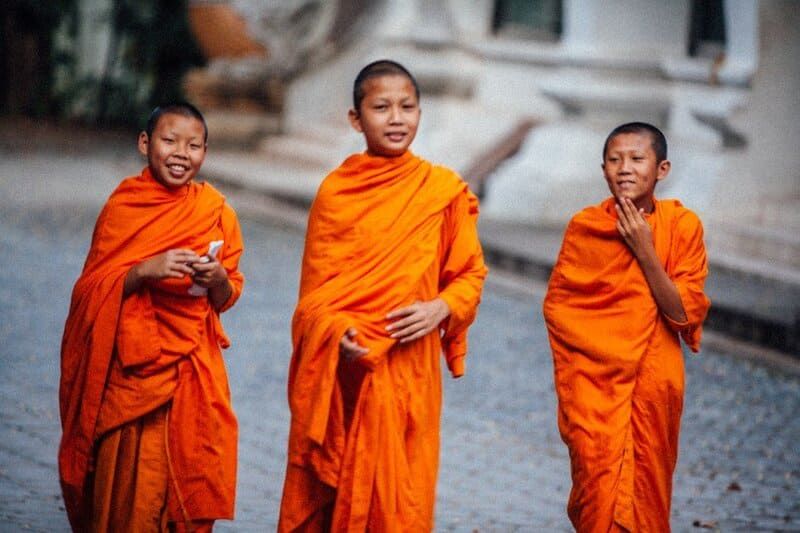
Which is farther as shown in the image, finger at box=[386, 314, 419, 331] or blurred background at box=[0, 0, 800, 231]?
blurred background at box=[0, 0, 800, 231]

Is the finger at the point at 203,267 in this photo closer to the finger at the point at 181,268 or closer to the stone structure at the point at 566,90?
the finger at the point at 181,268

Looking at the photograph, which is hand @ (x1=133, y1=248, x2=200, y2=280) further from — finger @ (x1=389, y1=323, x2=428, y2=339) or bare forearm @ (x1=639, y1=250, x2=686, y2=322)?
bare forearm @ (x1=639, y1=250, x2=686, y2=322)

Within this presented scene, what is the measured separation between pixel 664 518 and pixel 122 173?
41.4 ft

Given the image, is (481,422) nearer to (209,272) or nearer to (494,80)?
(209,272)

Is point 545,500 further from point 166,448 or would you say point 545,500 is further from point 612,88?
point 612,88

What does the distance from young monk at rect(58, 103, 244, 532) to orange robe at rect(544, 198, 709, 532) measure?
1.10 m

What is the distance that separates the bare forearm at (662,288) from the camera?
4523 mm

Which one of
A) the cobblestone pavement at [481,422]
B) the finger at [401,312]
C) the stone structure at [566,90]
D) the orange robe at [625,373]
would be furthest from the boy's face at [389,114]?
the stone structure at [566,90]

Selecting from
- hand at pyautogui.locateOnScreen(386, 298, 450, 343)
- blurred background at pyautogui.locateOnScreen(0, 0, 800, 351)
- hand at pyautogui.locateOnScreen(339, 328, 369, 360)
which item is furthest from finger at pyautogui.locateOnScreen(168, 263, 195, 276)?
blurred background at pyautogui.locateOnScreen(0, 0, 800, 351)

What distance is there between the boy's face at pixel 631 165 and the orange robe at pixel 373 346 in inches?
18.5

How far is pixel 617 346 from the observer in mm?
4613

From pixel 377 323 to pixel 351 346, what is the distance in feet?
0.37

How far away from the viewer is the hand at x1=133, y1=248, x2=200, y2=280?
433cm

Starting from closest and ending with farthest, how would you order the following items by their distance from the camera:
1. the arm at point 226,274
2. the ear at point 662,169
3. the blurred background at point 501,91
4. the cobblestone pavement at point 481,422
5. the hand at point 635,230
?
the arm at point 226,274, the hand at point 635,230, the ear at point 662,169, the cobblestone pavement at point 481,422, the blurred background at point 501,91
